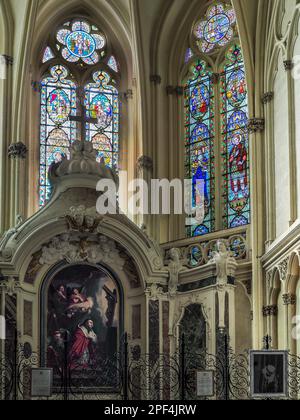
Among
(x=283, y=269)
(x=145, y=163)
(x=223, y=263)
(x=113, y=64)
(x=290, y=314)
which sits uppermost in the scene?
(x=113, y=64)

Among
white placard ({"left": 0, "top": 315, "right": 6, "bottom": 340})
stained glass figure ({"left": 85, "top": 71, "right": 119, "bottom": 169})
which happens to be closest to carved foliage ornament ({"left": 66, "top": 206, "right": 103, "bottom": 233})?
white placard ({"left": 0, "top": 315, "right": 6, "bottom": 340})

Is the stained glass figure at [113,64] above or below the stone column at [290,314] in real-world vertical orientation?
above

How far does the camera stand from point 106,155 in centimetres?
2870

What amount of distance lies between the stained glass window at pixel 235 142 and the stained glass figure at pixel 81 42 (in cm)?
357

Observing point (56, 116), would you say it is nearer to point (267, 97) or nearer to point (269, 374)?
point (267, 97)

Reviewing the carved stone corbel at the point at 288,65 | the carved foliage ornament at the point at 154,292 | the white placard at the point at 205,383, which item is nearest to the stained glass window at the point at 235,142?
the carved stone corbel at the point at 288,65

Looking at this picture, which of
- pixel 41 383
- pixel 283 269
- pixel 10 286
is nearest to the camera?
pixel 41 383

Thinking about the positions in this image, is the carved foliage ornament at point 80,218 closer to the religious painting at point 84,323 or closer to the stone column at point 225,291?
the religious painting at point 84,323

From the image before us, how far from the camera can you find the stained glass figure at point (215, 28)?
91.7 ft

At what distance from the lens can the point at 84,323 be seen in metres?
23.6

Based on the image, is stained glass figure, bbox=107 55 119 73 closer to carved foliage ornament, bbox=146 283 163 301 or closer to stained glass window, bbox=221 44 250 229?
stained glass window, bbox=221 44 250 229

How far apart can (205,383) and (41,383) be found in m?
2.99

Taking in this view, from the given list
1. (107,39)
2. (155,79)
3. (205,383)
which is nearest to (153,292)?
(205,383)

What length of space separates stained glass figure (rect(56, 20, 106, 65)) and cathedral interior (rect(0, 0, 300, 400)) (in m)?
0.03
